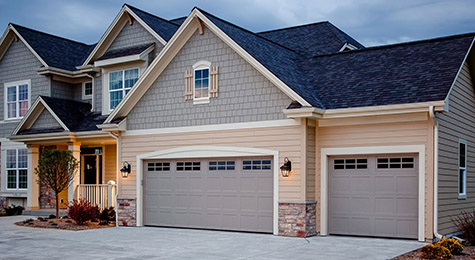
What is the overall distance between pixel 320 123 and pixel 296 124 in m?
0.73

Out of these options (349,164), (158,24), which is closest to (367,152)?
(349,164)

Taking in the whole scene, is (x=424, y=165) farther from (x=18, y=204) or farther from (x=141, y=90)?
(x=18, y=204)

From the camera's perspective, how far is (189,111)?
16.4m

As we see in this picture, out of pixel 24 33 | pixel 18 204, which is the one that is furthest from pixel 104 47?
pixel 18 204

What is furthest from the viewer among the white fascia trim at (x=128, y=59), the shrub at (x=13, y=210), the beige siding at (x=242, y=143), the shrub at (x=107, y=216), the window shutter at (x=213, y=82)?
the shrub at (x=13, y=210)

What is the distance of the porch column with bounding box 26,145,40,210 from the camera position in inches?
874

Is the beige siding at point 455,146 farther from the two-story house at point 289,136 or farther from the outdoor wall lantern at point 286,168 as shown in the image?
the outdoor wall lantern at point 286,168

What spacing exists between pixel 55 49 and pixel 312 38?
458 inches

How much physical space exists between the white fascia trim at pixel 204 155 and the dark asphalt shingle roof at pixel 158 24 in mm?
5245

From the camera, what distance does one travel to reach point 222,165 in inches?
626

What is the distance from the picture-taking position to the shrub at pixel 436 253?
10249mm

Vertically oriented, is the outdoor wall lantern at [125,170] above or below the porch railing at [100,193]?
above

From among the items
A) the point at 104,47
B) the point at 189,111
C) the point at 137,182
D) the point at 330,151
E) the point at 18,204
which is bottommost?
the point at 18,204

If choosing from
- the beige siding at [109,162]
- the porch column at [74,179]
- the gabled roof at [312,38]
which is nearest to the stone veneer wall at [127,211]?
the porch column at [74,179]
